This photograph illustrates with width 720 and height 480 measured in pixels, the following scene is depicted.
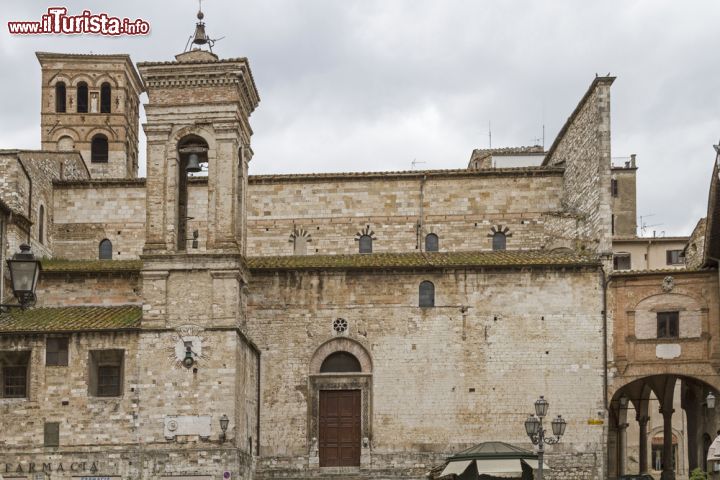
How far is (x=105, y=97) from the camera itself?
5972cm

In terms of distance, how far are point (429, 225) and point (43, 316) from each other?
14.0 meters

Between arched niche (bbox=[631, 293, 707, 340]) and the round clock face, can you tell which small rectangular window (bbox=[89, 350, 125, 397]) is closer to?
the round clock face

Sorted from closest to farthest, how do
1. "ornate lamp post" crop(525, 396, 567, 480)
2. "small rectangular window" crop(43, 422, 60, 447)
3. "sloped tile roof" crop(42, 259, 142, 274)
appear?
"ornate lamp post" crop(525, 396, 567, 480) < "small rectangular window" crop(43, 422, 60, 447) < "sloped tile roof" crop(42, 259, 142, 274)

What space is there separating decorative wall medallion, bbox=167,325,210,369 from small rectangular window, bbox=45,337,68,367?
307cm

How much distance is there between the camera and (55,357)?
3425cm

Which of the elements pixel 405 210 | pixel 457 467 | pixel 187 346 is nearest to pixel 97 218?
pixel 187 346

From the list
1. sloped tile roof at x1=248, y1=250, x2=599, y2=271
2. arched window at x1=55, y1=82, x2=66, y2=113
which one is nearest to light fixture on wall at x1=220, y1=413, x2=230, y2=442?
sloped tile roof at x1=248, y1=250, x2=599, y2=271

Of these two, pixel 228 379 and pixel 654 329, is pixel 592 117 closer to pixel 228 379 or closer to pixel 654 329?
pixel 654 329

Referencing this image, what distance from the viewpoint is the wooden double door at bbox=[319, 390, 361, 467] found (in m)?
37.7

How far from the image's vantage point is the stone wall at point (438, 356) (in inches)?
1469

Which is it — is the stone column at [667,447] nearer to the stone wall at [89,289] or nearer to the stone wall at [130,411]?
the stone wall at [130,411]

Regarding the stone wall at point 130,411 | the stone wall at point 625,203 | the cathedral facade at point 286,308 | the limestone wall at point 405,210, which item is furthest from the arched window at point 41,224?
the stone wall at point 625,203

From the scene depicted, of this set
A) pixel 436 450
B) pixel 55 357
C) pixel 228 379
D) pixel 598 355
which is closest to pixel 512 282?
pixel 598 355

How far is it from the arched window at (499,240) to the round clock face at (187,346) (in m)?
12.7
